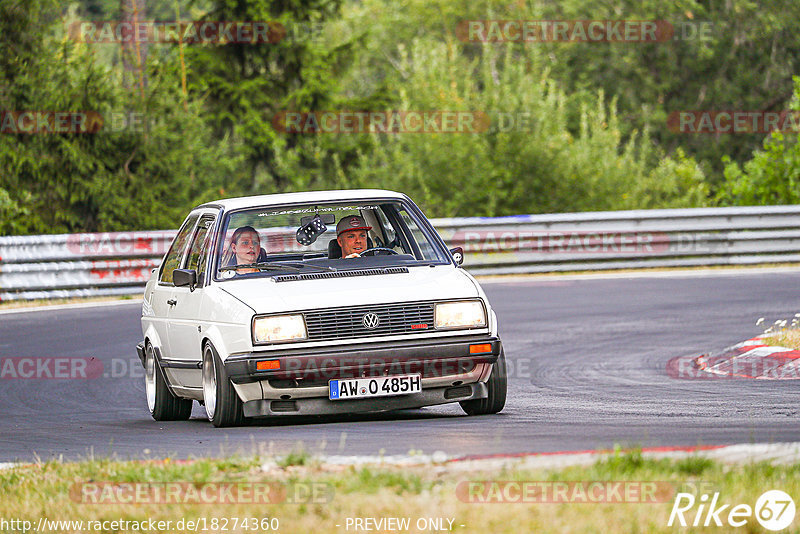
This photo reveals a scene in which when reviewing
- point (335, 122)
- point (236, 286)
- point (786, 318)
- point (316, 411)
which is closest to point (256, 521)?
point (316, 411)

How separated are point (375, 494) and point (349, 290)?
3.04 meters

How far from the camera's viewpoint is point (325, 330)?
823 centimetres

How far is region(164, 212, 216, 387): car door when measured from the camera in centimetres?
907

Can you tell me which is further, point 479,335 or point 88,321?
point 88,321

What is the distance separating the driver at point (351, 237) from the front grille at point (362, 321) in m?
1.36

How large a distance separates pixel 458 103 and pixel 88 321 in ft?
40.2

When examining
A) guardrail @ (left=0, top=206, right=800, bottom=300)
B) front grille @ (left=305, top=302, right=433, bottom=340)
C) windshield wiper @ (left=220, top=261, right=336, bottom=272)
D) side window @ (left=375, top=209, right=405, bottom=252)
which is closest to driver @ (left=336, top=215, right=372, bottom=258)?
side window @ (left=375, top=209, right=405, bottom=252)

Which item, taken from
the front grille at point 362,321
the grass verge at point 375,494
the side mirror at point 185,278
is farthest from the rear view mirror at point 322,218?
the grass verge at point 375,494

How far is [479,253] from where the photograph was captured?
70.6 feet

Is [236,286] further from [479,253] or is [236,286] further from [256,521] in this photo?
[479,253]

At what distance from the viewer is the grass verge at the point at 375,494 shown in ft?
16.4

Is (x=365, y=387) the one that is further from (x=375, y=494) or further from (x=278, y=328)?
(x=375, y=494)

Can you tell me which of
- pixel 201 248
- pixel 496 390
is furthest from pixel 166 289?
pixel 496 390

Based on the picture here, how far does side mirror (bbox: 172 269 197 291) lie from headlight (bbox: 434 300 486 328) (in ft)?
6.09
